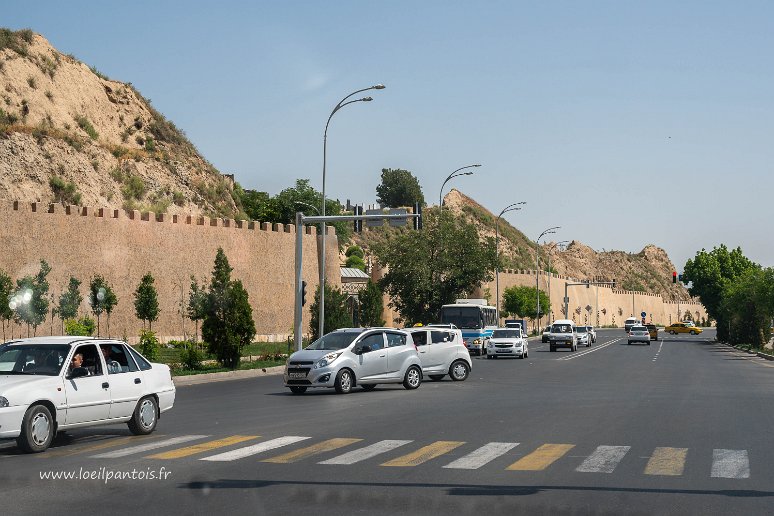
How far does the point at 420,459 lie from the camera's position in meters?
13.7

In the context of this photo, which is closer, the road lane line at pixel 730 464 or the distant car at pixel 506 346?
the road lane line at pixel 730 464

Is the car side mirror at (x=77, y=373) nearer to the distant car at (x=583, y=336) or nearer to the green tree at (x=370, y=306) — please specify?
the green tree at (x=370, y=306)

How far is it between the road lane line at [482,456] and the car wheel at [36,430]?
5.53 meters

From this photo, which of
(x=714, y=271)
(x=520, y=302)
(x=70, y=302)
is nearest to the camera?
(x=70, y=302)

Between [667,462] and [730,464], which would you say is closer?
[730,464]

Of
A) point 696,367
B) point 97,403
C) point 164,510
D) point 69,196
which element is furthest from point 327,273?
point 164,510

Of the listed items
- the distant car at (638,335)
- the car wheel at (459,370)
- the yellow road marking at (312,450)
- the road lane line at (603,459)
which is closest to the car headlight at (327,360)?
the car wheel at (459,370)

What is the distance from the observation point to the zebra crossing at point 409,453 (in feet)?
43.1

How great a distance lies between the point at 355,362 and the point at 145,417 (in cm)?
1095

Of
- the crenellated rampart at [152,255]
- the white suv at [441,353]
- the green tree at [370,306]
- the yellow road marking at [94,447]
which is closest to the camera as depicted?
the yellow road marking at [94,447]

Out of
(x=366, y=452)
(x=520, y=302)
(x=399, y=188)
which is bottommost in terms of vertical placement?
(x=366, y=452)

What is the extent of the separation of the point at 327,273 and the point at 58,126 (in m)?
25.1

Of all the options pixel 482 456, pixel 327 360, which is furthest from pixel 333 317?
pixel 482 456

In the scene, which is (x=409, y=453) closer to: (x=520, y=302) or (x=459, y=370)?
(x=459, y=370)
